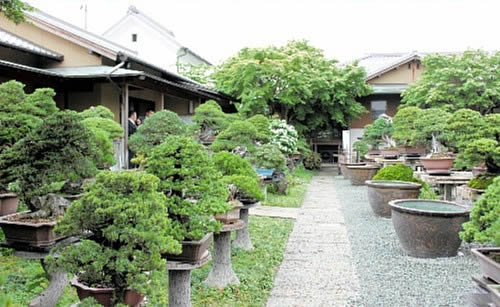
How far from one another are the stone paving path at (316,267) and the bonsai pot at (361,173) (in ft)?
15.8

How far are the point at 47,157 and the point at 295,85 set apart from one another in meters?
13.5

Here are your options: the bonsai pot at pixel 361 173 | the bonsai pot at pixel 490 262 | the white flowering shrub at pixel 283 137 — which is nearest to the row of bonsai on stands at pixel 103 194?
the bonsai pot at pixel 490 262

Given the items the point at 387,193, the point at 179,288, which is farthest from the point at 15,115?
the point at 387,193

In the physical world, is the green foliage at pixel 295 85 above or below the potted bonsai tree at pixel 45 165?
above

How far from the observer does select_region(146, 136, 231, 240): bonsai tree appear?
9.35 feet

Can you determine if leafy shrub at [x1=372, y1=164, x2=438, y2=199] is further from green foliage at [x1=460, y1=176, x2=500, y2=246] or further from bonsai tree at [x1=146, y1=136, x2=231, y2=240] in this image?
Answer: bonsai tree at [x1=146, y1=136, x2=231, y2=240]

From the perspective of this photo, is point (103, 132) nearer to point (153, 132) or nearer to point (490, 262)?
point (153, 132)

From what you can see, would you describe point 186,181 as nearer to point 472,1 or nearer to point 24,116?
point 24,116

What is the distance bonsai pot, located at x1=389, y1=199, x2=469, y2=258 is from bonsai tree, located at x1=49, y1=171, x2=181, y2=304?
12.0 feet

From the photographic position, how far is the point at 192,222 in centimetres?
288

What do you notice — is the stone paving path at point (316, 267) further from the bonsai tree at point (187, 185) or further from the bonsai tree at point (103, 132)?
the bonsai tree at point (103, 132)

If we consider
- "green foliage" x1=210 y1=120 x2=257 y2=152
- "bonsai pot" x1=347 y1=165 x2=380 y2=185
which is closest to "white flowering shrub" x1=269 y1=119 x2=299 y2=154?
"bonsai pot" x1=347 y1=165 x2=380 y2=185

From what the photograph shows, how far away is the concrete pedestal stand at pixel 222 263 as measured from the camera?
13.2 ft

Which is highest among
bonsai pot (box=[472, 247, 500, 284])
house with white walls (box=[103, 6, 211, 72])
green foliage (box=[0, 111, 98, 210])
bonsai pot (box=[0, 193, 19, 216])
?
house with white walls (box=[103, 6, 211, 72])
